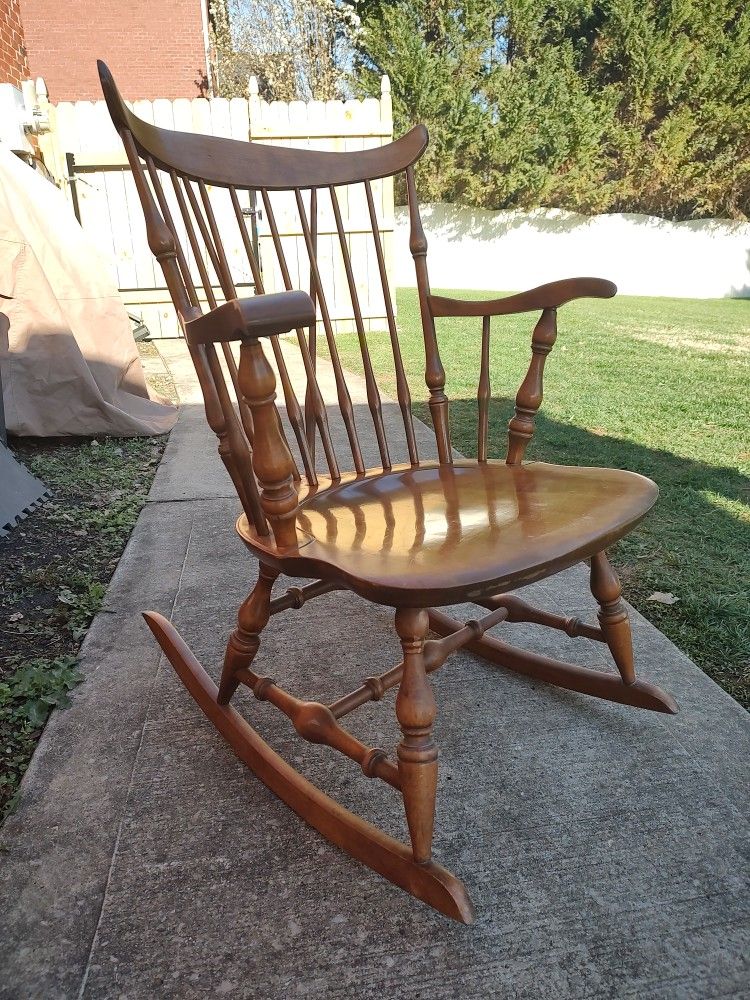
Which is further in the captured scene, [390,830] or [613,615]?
[613,615]

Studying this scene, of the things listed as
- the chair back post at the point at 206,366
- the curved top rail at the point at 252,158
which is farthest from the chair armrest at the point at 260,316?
the curved top rail at the point at 252,158

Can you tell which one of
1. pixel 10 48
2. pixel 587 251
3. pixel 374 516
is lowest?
pixel 587 251

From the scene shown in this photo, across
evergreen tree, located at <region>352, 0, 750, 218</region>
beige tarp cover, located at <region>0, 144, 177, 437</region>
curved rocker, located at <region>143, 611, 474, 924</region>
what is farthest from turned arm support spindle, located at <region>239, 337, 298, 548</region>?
evergreen tree, located at <region>352, 0, 750, 218</region>

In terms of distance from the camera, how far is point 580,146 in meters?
11.9

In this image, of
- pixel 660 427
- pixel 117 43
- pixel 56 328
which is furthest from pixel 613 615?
pixel 117 43

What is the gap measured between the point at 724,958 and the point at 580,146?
13.3 metres

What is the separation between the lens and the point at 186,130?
5.06m

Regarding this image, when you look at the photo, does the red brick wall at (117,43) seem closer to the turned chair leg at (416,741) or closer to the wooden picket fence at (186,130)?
the wooden picket fence at (186,130)

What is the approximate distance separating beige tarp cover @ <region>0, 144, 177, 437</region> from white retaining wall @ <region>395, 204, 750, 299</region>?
28.7ft

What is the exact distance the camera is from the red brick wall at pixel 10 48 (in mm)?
4821

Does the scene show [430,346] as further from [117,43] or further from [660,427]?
[117,43]

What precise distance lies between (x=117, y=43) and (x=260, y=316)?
10760 mm

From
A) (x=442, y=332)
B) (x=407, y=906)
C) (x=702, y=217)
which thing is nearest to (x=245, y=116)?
(x=442, y=332)

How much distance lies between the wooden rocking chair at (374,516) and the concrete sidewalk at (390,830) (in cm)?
6
